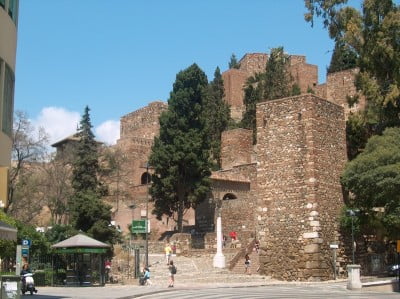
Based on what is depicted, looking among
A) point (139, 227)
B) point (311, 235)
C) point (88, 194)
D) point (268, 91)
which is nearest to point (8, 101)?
point (139, 227)

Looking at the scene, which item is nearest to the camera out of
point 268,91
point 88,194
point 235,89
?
point 88,194

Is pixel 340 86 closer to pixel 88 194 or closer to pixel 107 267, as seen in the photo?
pixel 88 194

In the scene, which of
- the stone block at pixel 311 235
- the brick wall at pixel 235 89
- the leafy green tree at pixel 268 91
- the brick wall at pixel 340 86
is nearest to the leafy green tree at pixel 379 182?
the stone block at pixel 311 235

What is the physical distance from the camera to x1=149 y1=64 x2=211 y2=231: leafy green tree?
44812mm

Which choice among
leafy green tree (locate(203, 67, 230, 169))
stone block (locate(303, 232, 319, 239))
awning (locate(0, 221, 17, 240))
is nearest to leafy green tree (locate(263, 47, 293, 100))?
leafy green tree (locate(203, 67, 230, 169))

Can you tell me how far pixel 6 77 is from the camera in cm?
A: 1609

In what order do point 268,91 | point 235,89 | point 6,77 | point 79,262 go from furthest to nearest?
1. point 235,89
2. point 268,91
3. point 79,262
4. point 6,77

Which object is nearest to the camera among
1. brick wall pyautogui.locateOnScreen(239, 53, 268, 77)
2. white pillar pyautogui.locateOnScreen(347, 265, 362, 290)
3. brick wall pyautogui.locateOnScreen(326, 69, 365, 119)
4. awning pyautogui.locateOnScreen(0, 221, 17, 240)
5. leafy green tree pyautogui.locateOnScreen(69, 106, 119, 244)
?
awning pyautogui.locateOnScreen(0, 221, 17, 240)

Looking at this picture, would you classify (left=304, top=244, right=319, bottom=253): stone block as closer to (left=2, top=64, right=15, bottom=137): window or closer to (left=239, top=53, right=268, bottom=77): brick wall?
(left=2, top=64, right=15, bottom=137): window

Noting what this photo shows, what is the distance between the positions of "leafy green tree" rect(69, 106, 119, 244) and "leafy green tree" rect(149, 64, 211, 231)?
182 inches

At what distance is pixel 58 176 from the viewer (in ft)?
168

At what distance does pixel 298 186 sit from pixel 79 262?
10.7 meters

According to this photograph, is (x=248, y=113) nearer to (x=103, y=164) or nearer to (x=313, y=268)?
(x=103, y=164)

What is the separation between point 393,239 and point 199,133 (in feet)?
60.1
